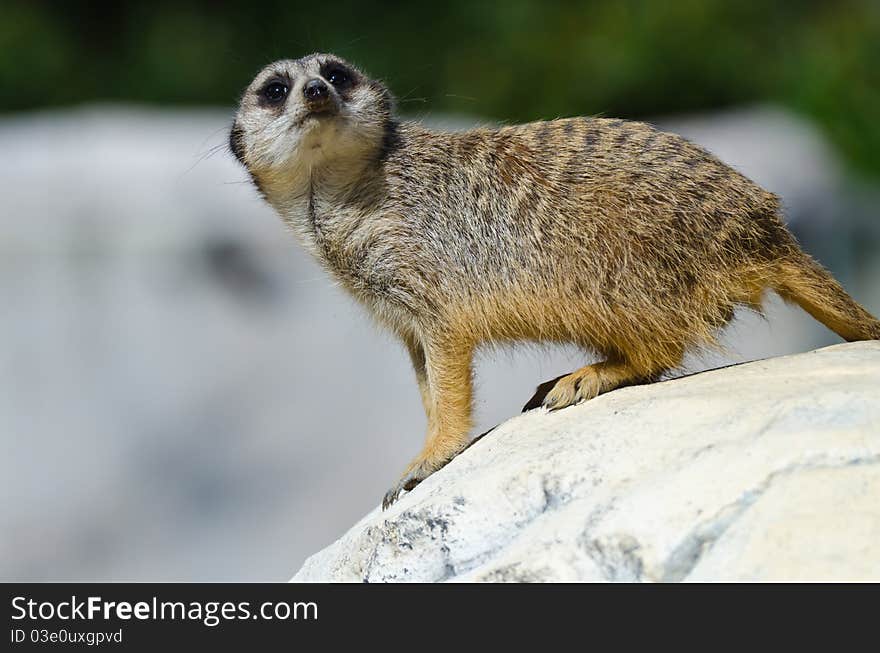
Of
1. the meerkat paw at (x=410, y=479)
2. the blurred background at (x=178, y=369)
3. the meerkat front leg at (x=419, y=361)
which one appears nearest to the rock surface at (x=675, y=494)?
the meerkat paw at (x=410, y=479)

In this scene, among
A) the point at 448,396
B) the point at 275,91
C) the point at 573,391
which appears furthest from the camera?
the point at 275,91

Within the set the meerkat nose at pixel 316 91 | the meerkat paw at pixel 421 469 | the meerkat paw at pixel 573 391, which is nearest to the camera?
the meerkat paw at pixel 573 391

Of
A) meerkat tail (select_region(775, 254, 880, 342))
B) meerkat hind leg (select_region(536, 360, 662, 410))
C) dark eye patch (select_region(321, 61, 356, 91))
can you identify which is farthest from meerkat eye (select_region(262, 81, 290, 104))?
meerkat tail (select_region(775, 254, 880, 342))

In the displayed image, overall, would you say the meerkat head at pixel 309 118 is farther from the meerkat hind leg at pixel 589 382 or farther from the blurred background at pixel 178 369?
the blurred background at pixel 178 369

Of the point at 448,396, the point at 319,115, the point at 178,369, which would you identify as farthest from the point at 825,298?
the point at 178,369

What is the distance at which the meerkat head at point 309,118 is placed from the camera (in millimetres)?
3477

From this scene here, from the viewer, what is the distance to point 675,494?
2.28 m

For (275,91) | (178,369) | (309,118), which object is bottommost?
(178,369)

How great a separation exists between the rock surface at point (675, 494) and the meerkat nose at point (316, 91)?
1101 millimetres

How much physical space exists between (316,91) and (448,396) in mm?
895

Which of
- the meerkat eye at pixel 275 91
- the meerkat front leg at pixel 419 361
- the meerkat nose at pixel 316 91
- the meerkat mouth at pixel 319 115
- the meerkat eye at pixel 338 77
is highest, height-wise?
the meerkat eye at pixel 338 77

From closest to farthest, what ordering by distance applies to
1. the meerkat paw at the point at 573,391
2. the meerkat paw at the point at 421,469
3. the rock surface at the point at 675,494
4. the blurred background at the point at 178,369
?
the rock surface at the point at 675,494, the meerkat paw at the point at 573,391, the meerkat paw at the point at 421,469, the blurred background at the point at 178,369

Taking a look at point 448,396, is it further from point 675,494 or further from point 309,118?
point 675,494

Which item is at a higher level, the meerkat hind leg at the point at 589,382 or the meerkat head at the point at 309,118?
the meerkat head at the point at 309,118
